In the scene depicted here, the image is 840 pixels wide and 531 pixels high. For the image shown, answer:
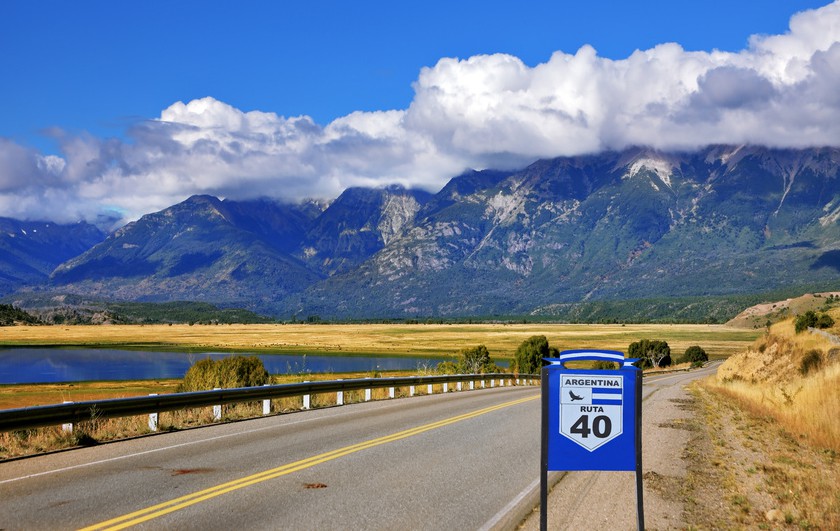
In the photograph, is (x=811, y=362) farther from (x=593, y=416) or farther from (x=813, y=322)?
(x=593, y=416)

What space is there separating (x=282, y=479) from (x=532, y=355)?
75.5 metres

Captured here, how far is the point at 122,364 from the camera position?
9994 centimetres

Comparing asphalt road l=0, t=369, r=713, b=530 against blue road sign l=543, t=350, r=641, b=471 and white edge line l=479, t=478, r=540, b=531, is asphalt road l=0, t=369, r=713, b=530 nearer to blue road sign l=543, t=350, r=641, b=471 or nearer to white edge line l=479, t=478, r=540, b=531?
white edge line l=479, t=478, r=540, b=531

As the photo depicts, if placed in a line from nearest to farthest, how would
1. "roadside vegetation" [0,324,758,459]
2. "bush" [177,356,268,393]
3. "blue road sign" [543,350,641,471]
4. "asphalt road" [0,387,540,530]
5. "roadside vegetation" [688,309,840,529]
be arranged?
"blue road sign" [543,350,641,471]
"asphalt road" [0,387,540,530]
"roadside vegetation" [688,309,840,529]
"roadside vegetation" [0,324,758,459]
"bush" [177,356,268,393]

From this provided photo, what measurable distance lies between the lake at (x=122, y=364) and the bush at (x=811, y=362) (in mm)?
42072

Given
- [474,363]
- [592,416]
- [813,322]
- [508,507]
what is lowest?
[474,363]

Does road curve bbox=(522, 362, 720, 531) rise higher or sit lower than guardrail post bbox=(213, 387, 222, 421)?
higher

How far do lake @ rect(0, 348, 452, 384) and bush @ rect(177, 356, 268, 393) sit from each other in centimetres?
3329

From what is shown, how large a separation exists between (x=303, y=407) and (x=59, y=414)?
982cm

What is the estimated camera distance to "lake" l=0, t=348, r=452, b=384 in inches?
3187

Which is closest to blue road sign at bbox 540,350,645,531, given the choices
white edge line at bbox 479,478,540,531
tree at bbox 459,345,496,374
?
white edge line at bbox 479,478,540,531

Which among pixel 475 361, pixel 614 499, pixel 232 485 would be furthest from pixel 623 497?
pixel 475 361

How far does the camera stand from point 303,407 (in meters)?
25.0

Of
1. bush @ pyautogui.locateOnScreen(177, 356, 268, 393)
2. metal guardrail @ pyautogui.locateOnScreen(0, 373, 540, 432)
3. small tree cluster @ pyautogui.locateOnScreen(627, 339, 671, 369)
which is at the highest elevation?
metal guardrail @ pyautogui.locateOnScreen(0, 373, 540, 432)
